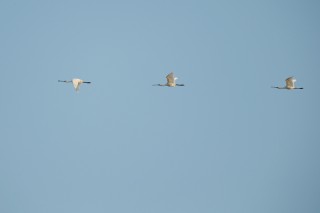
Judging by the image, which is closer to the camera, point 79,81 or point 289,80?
point 79,81

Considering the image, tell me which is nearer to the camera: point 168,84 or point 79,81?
point 79,81

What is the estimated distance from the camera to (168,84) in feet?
303

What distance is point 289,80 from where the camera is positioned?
9394 cm

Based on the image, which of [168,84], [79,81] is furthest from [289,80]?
[79,81]

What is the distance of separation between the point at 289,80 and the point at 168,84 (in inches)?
735

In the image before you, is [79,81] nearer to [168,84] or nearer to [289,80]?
[168,84]

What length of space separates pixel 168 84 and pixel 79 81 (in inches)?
652

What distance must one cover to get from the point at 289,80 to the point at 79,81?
33227 mm

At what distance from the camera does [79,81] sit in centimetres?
8075
